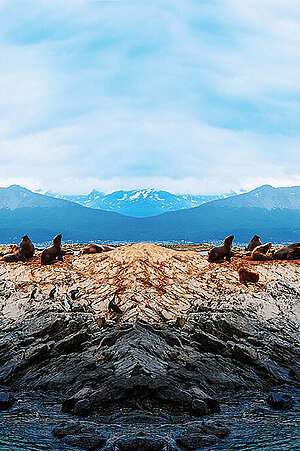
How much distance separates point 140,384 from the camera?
25.8 feet

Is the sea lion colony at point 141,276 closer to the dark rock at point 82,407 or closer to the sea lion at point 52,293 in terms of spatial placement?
the sea lion at point 52,293

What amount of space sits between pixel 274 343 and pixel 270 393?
2.24 m

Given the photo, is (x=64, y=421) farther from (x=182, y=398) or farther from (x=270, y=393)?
(x=270, y=393)

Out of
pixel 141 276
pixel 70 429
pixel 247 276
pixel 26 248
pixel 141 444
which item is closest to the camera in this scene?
pixel 141 444

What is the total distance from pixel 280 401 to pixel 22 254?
14803mm

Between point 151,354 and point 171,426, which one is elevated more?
point 151,354

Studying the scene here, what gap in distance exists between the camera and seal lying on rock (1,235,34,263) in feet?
60.9

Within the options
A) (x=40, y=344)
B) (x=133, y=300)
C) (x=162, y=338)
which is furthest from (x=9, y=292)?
(x=162, y=338)

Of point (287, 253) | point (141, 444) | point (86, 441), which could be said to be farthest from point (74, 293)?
point (287, 253)

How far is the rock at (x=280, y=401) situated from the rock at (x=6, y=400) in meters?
6.08

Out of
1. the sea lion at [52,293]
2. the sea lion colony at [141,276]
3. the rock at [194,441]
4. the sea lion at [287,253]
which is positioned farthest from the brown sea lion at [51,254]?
the rock at [194,441]

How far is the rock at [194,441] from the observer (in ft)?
20.0

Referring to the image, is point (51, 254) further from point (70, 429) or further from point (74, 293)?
point (70, 429)

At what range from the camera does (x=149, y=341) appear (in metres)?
9.73
